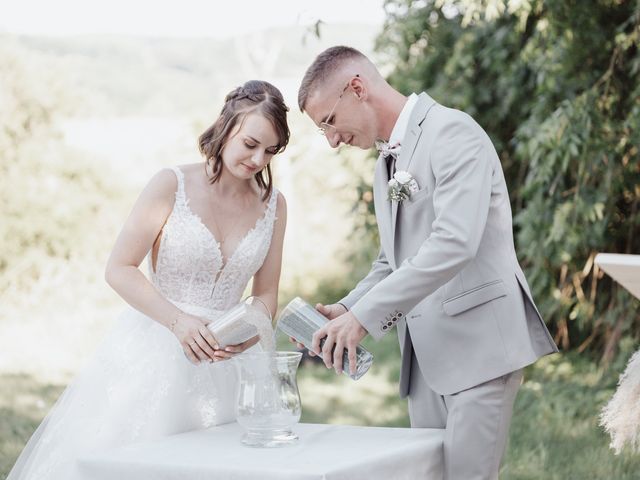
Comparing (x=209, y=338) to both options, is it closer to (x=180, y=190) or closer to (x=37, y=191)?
(x=180, y=190)

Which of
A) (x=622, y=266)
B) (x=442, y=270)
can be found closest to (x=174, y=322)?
(x=442, y=270)

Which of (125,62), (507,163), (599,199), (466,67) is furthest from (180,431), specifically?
(125,62)

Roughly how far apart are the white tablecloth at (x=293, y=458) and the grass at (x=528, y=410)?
2304 mm

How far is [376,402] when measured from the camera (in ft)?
22.5

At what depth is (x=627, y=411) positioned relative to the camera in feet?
8.81

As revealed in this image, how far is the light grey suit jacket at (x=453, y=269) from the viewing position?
8.11 ft

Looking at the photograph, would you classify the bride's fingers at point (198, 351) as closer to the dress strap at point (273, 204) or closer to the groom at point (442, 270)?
the groom at point (442, 270)

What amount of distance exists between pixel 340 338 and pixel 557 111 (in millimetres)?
3456

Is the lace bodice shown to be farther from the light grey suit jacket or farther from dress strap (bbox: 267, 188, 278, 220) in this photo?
the light grey suit jacket

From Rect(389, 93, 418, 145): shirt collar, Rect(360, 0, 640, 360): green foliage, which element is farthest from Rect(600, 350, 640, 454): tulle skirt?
Rect(360, 0, 640, 360): green foliage

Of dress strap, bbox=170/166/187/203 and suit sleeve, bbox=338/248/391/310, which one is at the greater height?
dress strap, bbox=170/166/187/203

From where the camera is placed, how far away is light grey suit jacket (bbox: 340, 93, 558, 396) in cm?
247

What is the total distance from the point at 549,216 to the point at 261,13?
17.0 m

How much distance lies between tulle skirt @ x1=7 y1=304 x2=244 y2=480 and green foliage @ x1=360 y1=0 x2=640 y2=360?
2.82 m
